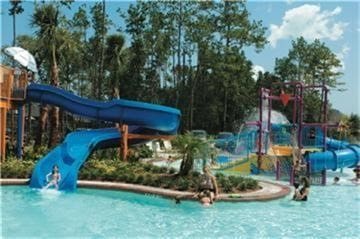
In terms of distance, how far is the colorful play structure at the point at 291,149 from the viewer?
20.5 meters

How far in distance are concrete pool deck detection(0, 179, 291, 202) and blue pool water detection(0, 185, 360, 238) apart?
20 cm

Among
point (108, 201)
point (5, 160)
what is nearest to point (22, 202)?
point (108, 201)

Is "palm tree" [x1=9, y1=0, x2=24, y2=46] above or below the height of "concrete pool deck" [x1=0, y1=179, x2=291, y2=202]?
above

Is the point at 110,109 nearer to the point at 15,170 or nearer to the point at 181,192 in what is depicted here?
the point at 15,170

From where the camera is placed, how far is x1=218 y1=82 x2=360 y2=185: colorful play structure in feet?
67.4

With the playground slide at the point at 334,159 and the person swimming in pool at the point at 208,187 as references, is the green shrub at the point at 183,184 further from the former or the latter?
the playground slide at the point at 334,159

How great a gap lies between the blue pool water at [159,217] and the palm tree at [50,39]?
9.40m

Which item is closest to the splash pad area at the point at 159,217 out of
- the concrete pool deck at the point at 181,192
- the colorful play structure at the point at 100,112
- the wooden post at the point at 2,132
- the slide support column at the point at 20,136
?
the concrete pool deck at the point at 181,192

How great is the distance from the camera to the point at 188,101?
48.8 meters

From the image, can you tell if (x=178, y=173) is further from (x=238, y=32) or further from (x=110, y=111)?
(x=238, y=32)

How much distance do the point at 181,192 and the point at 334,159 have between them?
9420mm

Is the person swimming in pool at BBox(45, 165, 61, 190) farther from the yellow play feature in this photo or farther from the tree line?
the tree line

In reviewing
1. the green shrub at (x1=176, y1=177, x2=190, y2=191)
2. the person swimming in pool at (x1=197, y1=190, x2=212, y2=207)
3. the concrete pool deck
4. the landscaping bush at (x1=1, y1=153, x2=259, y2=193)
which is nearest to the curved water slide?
the landscaping bush at (x1=1, y1=153, x2=259, y2=193)

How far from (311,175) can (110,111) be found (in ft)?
29.9
